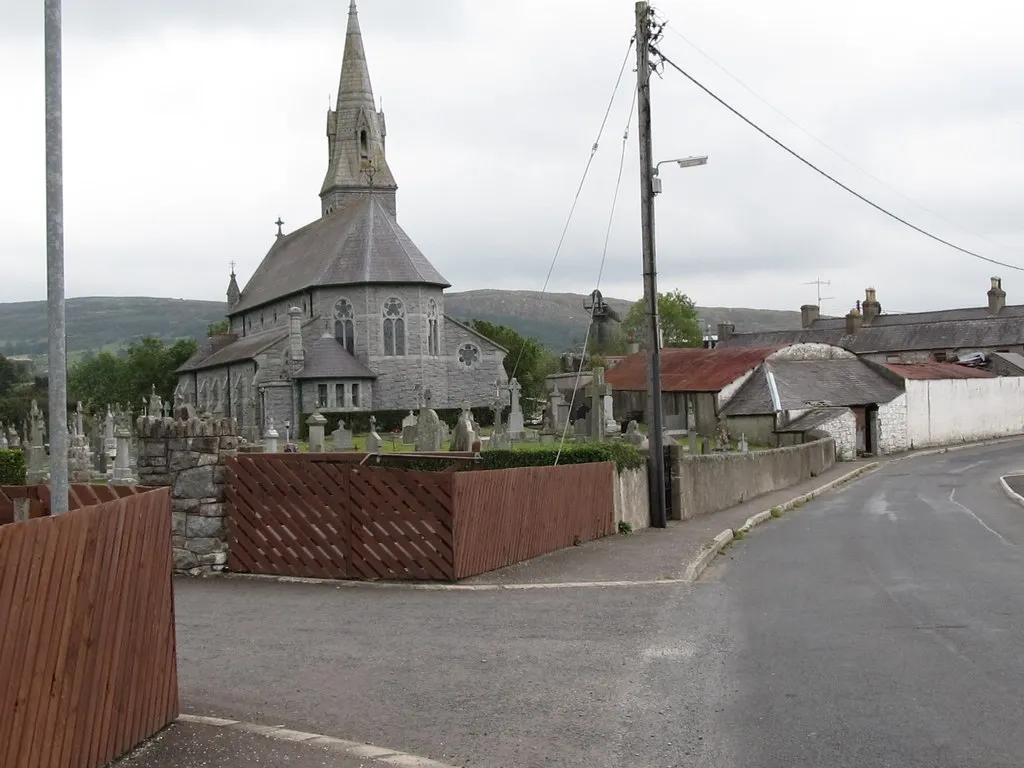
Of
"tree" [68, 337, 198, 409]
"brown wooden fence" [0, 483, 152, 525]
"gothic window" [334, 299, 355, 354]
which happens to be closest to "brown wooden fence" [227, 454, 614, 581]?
"brown wooden fence" [0, 483, 152, 525]

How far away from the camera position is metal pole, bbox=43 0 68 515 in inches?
239

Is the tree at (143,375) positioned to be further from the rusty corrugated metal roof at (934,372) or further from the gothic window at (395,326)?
the rusty corrugated metal roof at (934,372)

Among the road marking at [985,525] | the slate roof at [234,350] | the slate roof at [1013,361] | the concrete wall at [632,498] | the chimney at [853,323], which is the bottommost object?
the road marking at [985,525]

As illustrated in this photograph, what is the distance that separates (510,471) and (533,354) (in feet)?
260

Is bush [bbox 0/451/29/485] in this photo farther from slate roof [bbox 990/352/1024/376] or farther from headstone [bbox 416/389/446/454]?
slate roof [bbox 990/352/1024/376]

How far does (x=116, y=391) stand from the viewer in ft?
351

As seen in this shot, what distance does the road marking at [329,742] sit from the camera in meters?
5.73

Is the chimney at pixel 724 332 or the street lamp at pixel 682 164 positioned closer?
the street lamp at pixel 682 164

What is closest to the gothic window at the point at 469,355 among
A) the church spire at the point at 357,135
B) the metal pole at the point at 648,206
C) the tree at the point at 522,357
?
the church spire at the point at 357,135

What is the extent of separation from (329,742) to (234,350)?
65145 mm

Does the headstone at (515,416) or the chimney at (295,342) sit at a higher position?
the chimney at (295,342)

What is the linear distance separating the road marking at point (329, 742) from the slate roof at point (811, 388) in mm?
40032

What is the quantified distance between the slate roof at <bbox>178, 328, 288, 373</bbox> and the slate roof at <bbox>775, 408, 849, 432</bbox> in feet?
96.3

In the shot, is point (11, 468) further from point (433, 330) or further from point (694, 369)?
point (433, 330)
